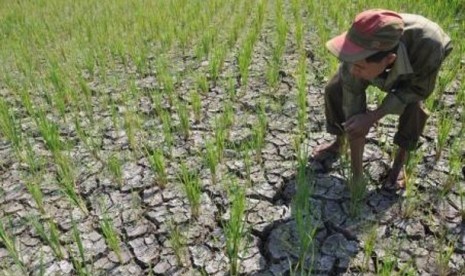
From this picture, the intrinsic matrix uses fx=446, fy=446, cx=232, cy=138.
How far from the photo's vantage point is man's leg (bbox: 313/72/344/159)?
225cm

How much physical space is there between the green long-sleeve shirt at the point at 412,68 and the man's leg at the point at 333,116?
9.7 inches

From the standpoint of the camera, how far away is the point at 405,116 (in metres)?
2.09

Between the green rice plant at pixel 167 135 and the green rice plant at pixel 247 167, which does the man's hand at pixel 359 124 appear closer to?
the green rice plant at pixel 247 167

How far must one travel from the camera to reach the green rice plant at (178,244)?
1873 mm

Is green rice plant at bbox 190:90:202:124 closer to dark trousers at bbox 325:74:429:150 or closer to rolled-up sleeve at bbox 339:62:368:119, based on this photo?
dark trousers at bbox 325:74:429:150

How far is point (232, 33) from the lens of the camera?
409 cm

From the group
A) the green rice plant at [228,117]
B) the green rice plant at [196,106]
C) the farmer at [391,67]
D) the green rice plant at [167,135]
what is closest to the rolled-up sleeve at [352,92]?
the farmer at [391,67]

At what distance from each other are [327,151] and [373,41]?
0.90 m

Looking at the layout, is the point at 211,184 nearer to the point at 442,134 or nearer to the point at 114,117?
the point at 114,117

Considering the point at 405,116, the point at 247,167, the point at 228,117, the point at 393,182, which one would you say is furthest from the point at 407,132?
the point at 228,117

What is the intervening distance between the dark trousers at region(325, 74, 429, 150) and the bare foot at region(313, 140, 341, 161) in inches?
6.9

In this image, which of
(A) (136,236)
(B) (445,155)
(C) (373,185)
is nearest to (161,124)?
(A) (136,236)

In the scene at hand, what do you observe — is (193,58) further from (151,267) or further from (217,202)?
(151,267)

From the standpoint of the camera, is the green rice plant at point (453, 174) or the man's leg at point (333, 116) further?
the man's leg at point (333, 116)
